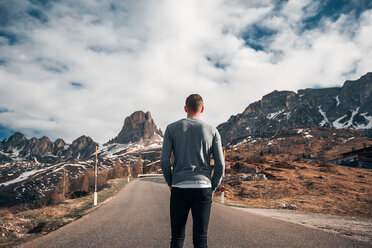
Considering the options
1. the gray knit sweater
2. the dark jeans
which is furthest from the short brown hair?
the dark jeans

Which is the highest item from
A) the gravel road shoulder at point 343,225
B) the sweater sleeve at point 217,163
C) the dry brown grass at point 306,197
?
the sweater sleeve at point 217,163

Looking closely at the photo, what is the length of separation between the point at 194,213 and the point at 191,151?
0.77 metres

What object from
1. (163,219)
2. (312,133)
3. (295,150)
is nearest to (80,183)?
(163,219)

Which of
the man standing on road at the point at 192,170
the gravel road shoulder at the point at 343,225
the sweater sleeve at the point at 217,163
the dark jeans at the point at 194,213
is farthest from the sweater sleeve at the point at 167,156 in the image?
the gravel road shoulder at the point at 343,225

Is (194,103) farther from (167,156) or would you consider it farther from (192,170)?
(192,170)

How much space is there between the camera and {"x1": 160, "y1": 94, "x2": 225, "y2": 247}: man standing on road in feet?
9.05

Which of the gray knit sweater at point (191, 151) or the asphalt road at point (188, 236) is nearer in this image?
the gray knit sweater at point (191, 151)

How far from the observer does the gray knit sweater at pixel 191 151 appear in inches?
114

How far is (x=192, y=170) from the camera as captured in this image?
289cm

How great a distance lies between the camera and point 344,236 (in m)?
5.67

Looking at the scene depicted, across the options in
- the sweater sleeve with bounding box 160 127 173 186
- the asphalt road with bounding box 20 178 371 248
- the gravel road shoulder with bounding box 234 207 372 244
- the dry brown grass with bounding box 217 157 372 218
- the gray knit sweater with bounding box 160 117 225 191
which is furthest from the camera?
the dry brown grass with bounding box 217 157 372 218

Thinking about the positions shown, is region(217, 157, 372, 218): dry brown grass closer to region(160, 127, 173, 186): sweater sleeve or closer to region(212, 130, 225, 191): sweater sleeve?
region(212, 130, 225, 191): sweater sleeve

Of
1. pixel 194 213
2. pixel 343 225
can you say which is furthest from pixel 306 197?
pixel 194 213

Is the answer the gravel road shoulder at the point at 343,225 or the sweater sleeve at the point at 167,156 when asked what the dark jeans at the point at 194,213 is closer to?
the sweater sleeve at the point at 167,156
